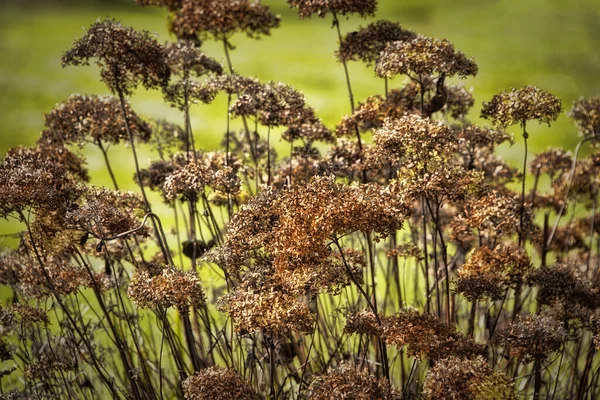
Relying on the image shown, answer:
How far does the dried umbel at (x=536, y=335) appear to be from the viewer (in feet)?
10.9

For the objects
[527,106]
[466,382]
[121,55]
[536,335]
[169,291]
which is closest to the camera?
[466,382]

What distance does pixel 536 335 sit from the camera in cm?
336

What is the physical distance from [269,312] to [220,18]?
2.55 meters

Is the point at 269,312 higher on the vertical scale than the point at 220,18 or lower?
lower

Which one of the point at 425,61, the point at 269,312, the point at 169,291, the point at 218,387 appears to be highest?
the point at 425,61

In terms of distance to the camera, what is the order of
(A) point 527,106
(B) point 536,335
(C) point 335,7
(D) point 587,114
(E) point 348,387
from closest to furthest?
(E) point 348,387, (B) point 536,335, (A) point 527,106, (C) point 335,7, (D) point 587,114

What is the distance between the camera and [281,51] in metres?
12.7

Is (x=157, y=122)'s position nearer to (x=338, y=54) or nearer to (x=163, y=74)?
(x=163, y=74)

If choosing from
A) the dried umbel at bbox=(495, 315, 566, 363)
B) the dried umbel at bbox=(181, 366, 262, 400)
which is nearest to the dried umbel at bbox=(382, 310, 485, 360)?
the dried umbel at bbox=(495, 315, 566, 363)

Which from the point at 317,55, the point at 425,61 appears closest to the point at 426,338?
the point at 425,61

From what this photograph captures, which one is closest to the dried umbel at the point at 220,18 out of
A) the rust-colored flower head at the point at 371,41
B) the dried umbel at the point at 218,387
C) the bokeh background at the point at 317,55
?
the rust-colored flower head at the point at 371,41

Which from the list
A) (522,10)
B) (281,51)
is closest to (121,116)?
(281,51)

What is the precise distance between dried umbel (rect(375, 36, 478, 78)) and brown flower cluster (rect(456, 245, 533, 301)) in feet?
3.60

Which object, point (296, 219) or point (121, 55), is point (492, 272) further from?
point (121, 55)
